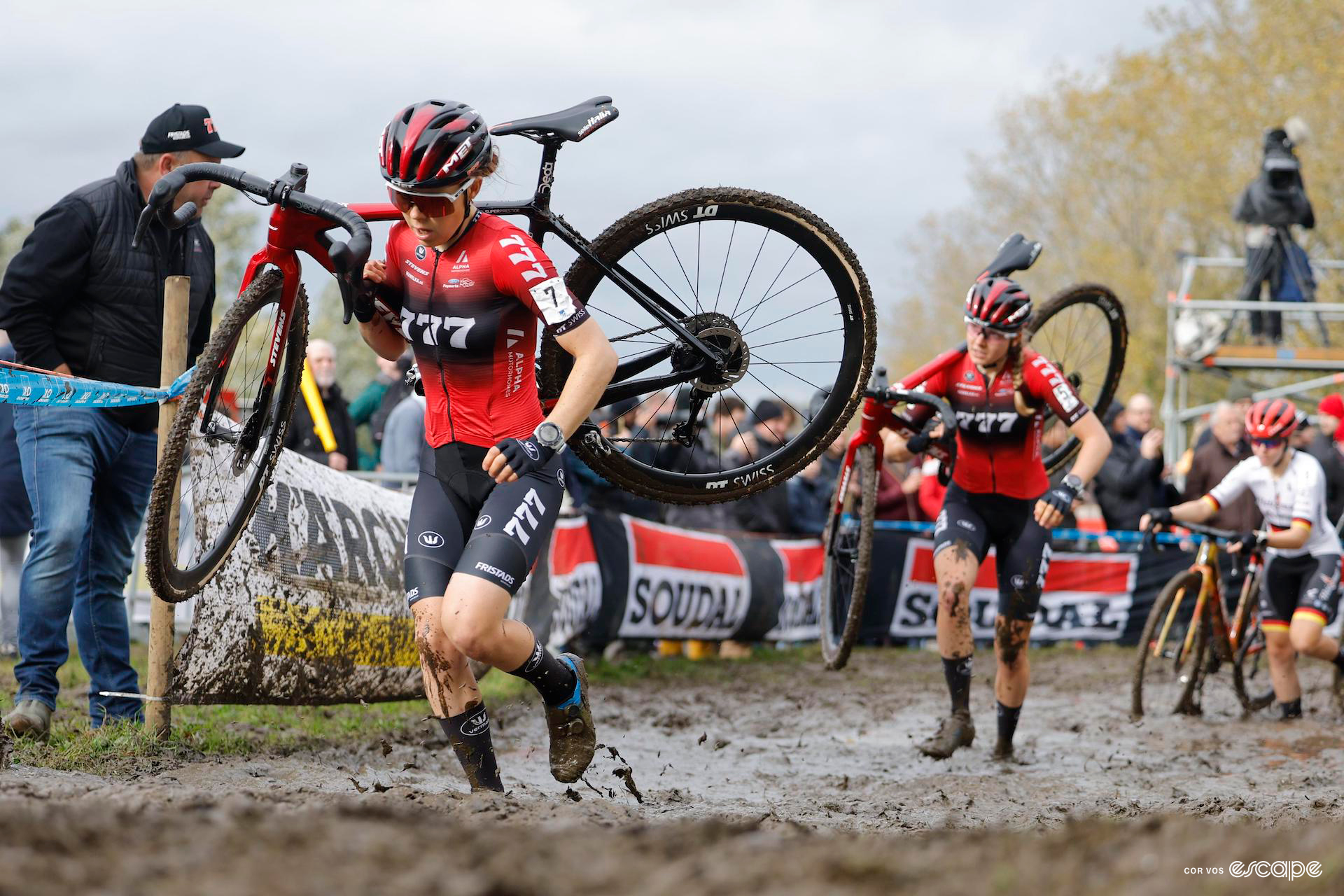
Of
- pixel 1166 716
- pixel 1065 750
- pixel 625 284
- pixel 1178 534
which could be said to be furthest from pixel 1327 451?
pixel 625 284

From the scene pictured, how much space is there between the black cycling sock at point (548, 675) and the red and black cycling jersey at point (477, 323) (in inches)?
32.9

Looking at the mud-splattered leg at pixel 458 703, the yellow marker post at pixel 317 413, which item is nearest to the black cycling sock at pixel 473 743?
the mud-splattered leg at pixel 458 703

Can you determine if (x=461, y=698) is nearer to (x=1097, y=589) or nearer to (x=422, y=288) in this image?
(x=422, y=288)

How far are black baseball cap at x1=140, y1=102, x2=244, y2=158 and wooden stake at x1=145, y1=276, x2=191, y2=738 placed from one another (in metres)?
0.57

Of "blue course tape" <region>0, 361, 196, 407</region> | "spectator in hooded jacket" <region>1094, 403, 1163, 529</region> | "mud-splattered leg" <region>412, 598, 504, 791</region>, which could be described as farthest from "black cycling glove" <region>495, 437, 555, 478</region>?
"spectator in hooded jacket" <region>1094, 403, 1163, 529</region>

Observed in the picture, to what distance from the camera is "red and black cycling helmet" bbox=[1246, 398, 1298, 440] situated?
9930mm

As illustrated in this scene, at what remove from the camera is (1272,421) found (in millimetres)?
9961

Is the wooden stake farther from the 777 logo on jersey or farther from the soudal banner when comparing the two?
the 777 logo on jersey

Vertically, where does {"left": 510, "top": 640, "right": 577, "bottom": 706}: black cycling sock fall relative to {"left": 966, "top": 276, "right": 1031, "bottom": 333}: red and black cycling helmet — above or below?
below

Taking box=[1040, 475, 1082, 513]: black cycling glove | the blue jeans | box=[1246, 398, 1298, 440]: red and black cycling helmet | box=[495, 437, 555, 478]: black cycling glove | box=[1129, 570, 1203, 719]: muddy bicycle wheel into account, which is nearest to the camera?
box=[495, 437, 555, 478]: black cycling glove

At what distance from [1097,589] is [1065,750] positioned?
6.63 metres

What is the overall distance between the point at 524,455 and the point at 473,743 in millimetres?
1219

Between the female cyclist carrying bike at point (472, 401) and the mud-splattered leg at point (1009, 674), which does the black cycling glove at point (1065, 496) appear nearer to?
the mud-splattered leg at point (1009, 674)

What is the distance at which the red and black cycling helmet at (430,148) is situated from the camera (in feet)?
16.1
